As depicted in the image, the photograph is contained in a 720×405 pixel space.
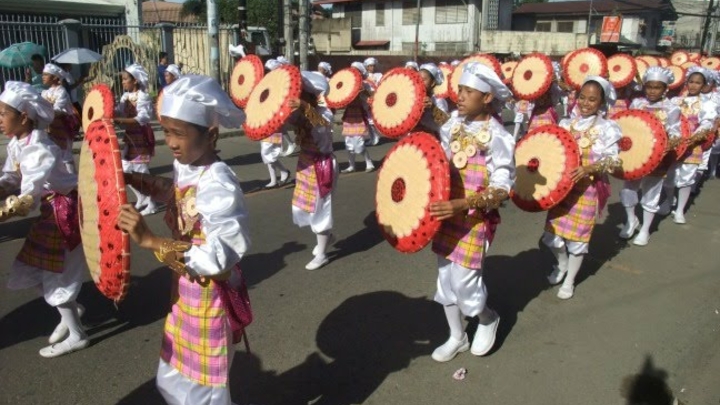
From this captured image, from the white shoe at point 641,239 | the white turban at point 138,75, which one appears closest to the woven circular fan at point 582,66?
the white shoe at point 641,239

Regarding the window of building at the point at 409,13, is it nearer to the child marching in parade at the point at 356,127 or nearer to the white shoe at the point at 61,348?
the child marching in parade at the point at 356,127

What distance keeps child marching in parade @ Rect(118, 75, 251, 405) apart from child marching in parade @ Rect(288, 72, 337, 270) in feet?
8.55

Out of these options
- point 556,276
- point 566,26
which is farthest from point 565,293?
point 566,26

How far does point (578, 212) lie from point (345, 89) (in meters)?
5.90

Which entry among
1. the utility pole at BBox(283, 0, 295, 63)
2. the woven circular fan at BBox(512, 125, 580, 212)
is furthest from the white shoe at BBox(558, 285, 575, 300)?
the utility pole at BBox(283, 0, 295, 63)

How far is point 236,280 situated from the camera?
2.51 m

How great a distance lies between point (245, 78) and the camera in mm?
6988

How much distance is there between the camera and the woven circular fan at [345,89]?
9.61 metres

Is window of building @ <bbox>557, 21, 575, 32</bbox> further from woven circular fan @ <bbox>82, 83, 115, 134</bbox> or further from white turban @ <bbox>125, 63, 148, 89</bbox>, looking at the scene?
woven circular fan @ <bbox>82, 83, 115, 134</bbox>

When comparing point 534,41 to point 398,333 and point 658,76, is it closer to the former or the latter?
point 658,76

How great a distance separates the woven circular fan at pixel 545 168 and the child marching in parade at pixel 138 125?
4488 millimetres

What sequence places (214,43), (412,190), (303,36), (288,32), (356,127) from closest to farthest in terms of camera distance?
(412,190), (356,127), (214,43), (288,32), (303,36)

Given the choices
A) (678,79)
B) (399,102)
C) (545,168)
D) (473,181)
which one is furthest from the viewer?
(678,79)

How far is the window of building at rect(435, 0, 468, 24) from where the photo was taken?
36.1 meters
